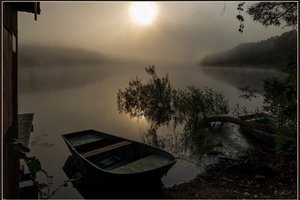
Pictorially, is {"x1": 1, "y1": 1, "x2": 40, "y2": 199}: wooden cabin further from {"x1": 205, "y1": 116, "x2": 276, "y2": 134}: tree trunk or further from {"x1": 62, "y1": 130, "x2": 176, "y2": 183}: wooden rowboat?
{"x1": 205, "y1": 116, "x2": 276, "y2": 134}: tree trunk

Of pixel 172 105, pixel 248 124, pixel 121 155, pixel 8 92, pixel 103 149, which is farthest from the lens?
pixel 172 105

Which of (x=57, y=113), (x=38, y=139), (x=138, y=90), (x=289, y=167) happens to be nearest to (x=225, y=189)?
(x=289, y=167)

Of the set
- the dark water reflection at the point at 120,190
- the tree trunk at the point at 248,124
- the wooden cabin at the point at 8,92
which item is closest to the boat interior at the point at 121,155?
the dark water reflection at the point at 120,190

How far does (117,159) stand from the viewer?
11812 millimetres

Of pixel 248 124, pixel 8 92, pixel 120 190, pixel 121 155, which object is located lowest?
pixel 120 190

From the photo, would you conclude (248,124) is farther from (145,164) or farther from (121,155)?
(121,155)

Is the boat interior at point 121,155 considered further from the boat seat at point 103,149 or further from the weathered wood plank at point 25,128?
the weathered wood plank at point 25,128

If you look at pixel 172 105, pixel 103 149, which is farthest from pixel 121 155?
pixel 172 105

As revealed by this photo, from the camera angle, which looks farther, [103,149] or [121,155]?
[121,155]

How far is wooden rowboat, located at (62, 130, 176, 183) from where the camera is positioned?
9086 millimetres

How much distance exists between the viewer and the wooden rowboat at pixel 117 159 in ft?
29.8

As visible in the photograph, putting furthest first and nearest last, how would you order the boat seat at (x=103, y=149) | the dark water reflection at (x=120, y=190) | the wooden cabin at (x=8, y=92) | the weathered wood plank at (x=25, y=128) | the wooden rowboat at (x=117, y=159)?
1. the weathered wood plank at (x=25, y=128)
2. the boat seat at (x=103, y=149)
3. the dark water reflection at (x=120, y=190)
4. the wooden rowboat at (x=117, y=159)
5. the wooden cabin at (x=8, y=92)

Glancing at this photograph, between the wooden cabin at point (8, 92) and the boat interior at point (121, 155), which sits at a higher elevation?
the wooden cabin at point (8, 92)

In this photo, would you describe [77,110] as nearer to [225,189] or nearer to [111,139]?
[111,139]
